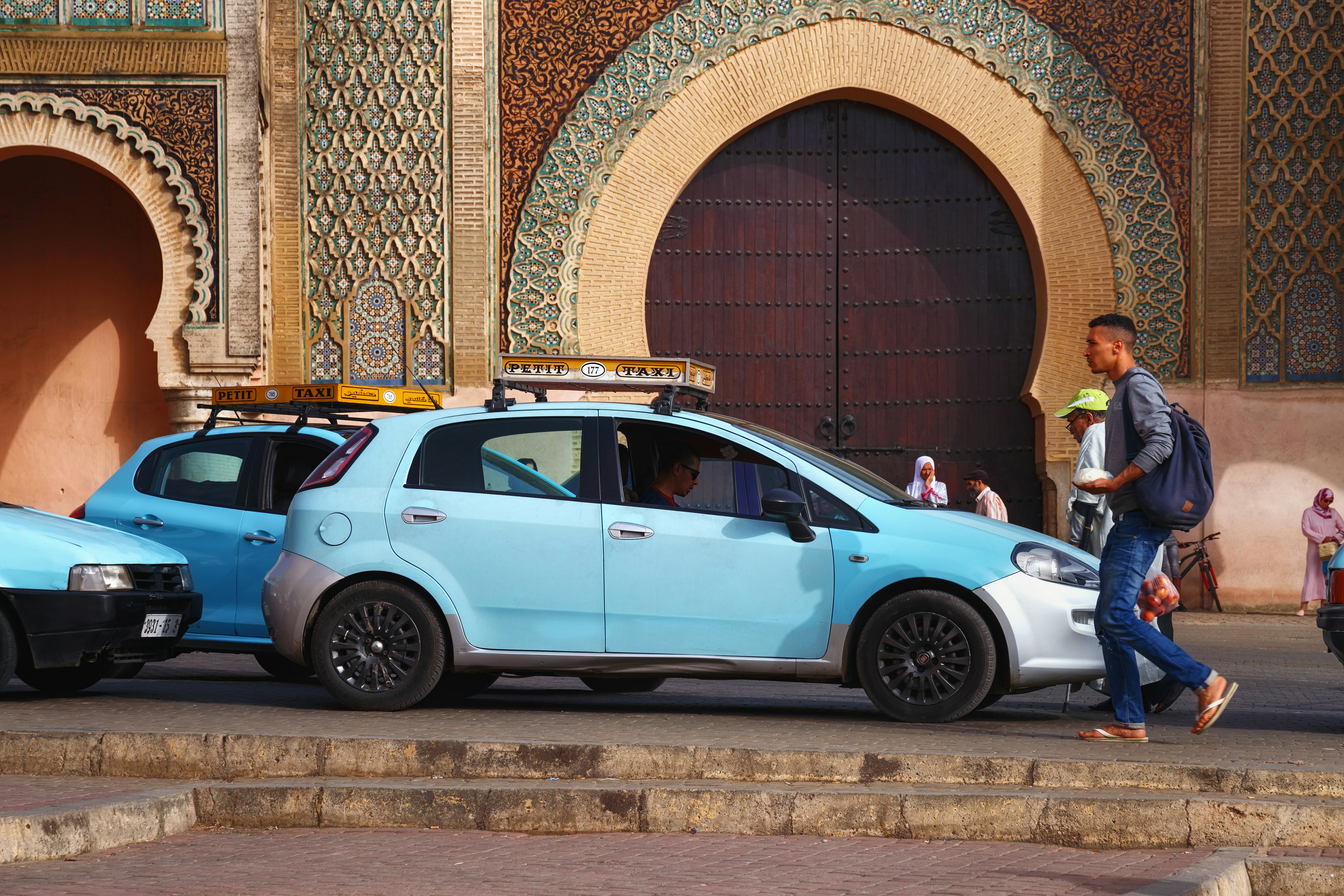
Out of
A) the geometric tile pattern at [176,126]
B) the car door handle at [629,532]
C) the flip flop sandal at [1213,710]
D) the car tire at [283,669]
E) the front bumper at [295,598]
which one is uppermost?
the geometric tile pattern at [176,126]

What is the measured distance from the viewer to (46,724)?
279 inches

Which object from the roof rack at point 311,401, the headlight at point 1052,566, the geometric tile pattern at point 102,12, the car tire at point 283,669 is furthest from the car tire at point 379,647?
the geometric tile pattern at point 102,12

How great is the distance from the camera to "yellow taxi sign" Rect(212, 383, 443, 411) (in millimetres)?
9609

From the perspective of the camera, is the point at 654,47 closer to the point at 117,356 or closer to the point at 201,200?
the point at 201,200

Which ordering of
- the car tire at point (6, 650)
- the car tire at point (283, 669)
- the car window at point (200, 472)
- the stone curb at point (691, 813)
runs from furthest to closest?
the car tire at point (283, 669) < the car window at point (200, 472) < the car tire at point (6, 650) < the stone curb at point (691, 813)

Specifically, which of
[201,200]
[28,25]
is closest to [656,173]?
[201,200]

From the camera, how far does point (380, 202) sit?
15477 millimetres

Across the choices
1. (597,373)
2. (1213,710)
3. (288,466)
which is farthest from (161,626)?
(1213,710)

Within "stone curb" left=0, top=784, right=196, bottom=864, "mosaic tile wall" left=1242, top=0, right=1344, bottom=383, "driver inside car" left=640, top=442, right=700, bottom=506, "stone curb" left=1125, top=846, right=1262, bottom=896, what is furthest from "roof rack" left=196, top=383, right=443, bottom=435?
"mosaic tile wall" left=1242, top=0, right=1344, bottom=383

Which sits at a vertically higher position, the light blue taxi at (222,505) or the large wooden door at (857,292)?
the large wooden door at (857,292)

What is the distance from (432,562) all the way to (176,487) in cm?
274

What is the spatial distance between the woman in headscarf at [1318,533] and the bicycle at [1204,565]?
2.65 feet

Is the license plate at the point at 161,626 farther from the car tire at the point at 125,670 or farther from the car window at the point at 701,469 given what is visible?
the car window at the point at 701,469

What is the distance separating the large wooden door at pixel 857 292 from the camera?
15648 millimetres
